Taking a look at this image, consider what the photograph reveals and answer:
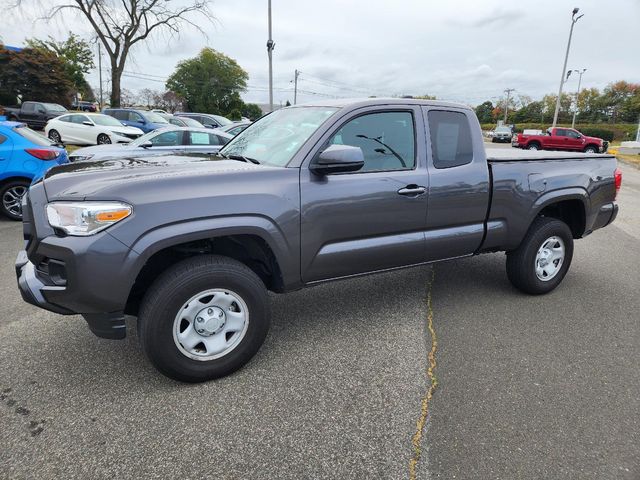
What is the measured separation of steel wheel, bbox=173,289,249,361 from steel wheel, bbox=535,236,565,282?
3010 mm

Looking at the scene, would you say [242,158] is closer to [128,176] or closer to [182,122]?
[128,176]

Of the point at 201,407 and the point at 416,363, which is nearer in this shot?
the point at 201,407

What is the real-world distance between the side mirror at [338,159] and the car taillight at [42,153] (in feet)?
19.2

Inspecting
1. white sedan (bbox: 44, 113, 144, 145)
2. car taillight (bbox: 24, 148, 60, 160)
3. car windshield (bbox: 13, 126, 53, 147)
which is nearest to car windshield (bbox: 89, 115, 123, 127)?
white sedan (bbox: 44, 113, 144, 145)

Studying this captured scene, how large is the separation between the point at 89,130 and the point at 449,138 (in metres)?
15.7

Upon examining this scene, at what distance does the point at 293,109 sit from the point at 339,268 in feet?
5.04

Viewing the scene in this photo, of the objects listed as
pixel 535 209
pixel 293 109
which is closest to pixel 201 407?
pixel 293 109

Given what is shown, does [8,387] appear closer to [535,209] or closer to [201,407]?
[201,407]

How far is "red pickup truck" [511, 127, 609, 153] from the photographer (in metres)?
28.3

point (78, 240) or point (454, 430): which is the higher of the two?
point (78, 240)

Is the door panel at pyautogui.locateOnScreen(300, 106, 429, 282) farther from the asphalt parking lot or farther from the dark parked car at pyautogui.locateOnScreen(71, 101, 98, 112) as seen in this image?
the dark parked car at pyautogui.locateOnScreen(71, 101, 98, 112)

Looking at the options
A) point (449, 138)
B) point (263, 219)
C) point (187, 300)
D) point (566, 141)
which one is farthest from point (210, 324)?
point (566, 141)

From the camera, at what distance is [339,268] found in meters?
3.25

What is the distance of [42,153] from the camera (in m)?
6.95
